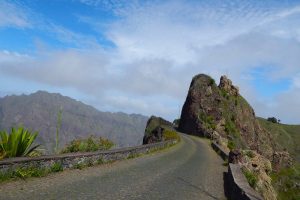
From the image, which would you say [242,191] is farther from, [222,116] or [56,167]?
[222,116]

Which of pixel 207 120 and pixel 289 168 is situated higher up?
pixel 207 120

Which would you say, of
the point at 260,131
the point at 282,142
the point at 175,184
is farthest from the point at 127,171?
the point at 282,142

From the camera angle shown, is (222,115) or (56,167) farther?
(222,115)

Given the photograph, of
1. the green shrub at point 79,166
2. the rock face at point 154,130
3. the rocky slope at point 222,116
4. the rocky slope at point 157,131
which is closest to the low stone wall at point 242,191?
the green shrub at point 79,166

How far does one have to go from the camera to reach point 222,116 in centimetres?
9400

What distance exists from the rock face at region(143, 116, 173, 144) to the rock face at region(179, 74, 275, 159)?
708 cm

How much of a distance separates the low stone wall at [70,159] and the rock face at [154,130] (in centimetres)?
2759

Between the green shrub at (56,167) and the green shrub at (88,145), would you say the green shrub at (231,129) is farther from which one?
the green shrub at (56,167)

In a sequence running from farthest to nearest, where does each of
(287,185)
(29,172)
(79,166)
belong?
(287,185), (79,166), (29,172)

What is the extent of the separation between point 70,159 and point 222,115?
260ft

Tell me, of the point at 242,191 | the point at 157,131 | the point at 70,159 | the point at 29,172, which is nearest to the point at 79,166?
the point at 70,159

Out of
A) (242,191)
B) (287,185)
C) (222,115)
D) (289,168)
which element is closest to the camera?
(242,191)

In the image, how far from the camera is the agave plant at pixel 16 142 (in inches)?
592

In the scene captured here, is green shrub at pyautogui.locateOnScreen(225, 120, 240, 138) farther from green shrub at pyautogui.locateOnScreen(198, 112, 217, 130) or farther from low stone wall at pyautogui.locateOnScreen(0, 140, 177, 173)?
low stone wall at pyautogui.locateOnScreen(0, 140, 177, 173)
